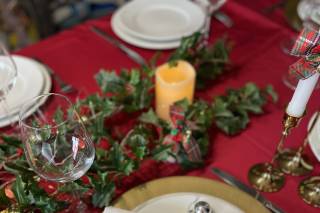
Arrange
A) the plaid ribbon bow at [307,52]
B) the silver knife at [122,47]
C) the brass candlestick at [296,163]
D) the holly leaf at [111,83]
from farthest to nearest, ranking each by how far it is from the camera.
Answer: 1. the silver knife at [122,47]
2. the holly leaf at [111,83]
3. the brass candlestick at [296,163]
4. the plaid ribbon bow at [307,52]

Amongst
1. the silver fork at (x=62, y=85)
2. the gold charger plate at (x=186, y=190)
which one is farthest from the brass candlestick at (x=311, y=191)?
the silver fork at (x=62, y=85)

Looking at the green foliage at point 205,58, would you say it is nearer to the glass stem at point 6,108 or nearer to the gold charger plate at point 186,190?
the gold charger plate at point 186,190

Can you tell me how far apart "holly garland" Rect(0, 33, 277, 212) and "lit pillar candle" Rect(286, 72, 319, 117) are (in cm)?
20

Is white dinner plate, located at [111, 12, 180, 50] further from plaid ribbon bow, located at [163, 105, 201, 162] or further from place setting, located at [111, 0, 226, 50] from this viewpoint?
plaid ribbon bow, located at [163, 105, 201, 162]

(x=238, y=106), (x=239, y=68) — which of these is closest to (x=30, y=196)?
(x=238, y=106)

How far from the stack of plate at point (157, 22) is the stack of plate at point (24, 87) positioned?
263 mm

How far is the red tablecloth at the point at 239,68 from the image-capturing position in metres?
0.76

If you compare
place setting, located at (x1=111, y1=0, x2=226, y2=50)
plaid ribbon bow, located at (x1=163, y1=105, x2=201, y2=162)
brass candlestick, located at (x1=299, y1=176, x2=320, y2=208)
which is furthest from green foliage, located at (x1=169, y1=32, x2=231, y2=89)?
brass candlestick, located at (x1=299, y1=176, x2=320, y2=208)

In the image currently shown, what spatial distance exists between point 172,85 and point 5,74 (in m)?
0.37

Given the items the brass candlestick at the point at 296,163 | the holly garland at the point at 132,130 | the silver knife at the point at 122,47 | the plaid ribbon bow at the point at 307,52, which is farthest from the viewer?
the silver knife at the point at 122,47

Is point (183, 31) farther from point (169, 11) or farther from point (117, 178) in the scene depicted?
point (117, 178)

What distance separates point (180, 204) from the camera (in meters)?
0.65

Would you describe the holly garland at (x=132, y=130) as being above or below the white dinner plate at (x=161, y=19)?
below

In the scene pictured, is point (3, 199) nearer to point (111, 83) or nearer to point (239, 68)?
point (111, 83)
